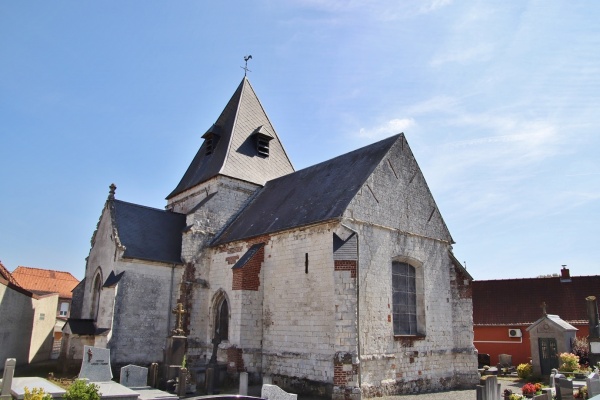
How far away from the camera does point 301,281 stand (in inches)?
580

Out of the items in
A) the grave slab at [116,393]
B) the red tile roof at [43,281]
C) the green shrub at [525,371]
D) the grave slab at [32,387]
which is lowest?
the green shrub at [525,371]

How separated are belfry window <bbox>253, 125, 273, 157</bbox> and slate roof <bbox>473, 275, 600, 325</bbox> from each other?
48.6ft

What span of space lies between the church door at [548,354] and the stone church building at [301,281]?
4745 millimetres

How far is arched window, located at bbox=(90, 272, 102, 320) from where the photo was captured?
749 inches

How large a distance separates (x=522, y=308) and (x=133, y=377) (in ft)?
67.5

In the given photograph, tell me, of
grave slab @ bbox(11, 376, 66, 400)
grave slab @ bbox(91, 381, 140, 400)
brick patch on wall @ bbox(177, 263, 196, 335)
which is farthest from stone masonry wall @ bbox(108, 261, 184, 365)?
grave slab @ bbox(91, 381, 140, 400)

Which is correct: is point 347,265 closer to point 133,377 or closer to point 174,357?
point 174,357

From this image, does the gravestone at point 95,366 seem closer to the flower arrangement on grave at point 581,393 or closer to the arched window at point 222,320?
the arched window at point 222,320

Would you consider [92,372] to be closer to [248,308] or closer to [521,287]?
[248,308]

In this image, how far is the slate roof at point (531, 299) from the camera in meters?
23.9

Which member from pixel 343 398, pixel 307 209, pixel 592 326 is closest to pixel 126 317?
pixel 307 209

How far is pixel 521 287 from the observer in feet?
85.0

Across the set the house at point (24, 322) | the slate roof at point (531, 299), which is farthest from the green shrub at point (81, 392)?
the slate roof at point (531, 299)

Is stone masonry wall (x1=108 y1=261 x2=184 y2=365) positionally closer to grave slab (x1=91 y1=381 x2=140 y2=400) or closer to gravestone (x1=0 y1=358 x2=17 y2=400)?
grave slab (x1=91 y1=381 x2=140 y2=400)
